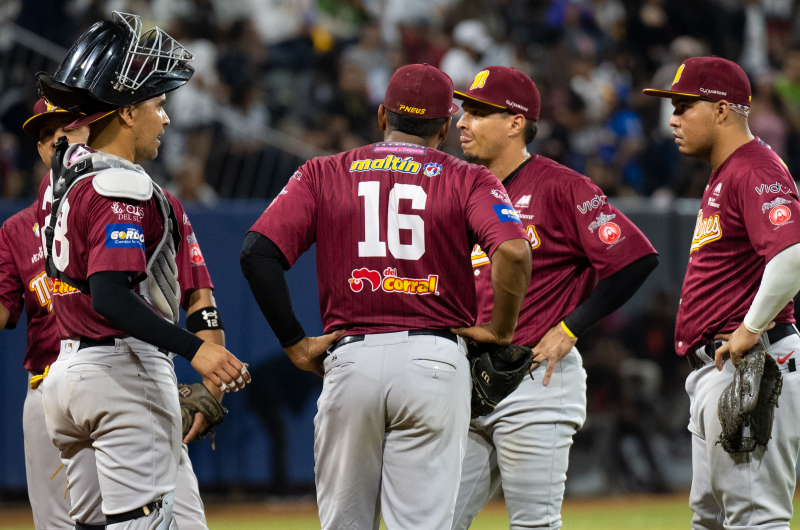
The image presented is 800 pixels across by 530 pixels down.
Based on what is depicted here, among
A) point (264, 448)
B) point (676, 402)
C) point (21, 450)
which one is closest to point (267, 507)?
point (264, 448)

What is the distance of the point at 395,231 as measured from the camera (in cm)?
339

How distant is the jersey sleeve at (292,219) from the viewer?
341 cm

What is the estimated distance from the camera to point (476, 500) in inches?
166

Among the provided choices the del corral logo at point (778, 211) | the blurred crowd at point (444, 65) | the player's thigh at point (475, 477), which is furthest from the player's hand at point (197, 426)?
the blurred crowd at point (444, 65)

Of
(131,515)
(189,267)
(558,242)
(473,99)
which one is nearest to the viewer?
(131,515)

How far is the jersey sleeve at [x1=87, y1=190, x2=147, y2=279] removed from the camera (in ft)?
10.0

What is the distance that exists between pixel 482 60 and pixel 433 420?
954 centimetres

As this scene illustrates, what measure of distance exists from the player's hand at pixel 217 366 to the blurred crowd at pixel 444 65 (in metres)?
6.05

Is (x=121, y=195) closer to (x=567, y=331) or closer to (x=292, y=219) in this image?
(x=292, y=219)

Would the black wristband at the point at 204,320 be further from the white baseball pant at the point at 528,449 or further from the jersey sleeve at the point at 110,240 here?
the white baseball pant at the point at 528,449

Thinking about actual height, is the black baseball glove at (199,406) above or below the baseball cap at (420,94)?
below

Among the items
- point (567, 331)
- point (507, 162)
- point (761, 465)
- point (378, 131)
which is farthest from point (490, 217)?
point (378, 131)

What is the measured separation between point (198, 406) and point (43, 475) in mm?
984

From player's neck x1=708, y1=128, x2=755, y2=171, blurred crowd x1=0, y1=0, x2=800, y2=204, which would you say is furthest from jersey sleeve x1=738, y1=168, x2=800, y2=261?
blurred crowd x1=0, y1=0, x2=800, y2=204
